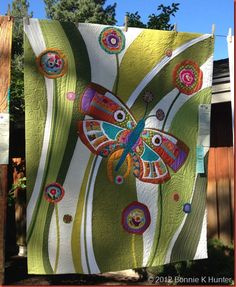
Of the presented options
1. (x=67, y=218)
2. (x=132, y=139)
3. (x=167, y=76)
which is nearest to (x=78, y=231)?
(x=67, y=218)

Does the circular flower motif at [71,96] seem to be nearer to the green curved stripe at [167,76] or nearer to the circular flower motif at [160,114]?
the green curved stripe at [167,76]

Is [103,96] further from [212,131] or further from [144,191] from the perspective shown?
[212,131]

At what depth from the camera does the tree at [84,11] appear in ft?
89.2

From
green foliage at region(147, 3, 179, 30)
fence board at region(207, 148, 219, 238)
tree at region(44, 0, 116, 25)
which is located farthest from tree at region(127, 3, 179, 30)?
tree at region(44, 0, 116, 25)

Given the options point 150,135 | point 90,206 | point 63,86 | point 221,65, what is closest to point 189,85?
point 150,135

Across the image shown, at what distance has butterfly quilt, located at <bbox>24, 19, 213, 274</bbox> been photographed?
300 centimetres

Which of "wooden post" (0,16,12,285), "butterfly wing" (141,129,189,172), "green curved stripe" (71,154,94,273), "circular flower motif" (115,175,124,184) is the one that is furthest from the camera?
"butterfly wing" (141,129,189,172)

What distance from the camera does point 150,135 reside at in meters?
3.28

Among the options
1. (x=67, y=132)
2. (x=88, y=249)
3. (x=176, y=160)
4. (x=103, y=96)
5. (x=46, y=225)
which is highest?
(x=103, y=96)

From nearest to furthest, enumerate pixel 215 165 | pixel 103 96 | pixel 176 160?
pixel 103 96 < pixel 176 160 < pixel 215 165

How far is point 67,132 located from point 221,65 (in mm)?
2997

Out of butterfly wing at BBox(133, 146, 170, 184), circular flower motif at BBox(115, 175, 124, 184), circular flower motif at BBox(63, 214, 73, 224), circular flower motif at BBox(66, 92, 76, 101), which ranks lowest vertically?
circular flower motif at BBox(63, 214, 73, 224)

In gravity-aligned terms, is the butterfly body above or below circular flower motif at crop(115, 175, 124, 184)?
above

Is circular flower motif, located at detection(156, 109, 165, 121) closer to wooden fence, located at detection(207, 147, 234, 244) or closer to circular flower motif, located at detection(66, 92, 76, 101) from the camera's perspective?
circular flower motif, located at detection(66, 92, 76, 101)
